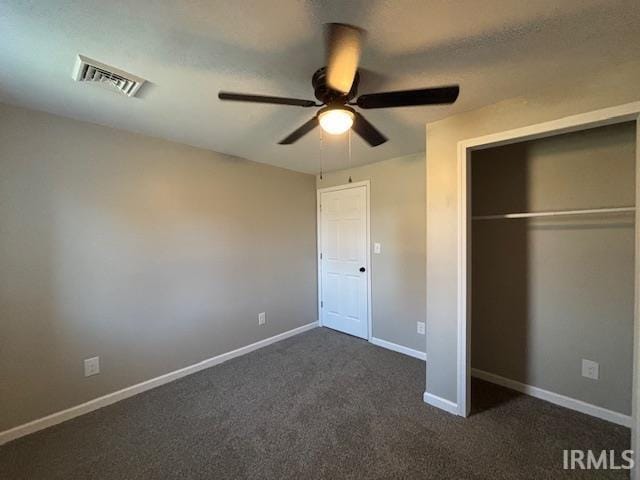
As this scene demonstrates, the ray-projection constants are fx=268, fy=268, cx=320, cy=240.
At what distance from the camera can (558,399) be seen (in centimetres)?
212

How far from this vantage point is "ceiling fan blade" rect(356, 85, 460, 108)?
1.19 meters

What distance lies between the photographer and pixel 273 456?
65.1 inches

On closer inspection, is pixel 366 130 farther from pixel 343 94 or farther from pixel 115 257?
pixel 115 257

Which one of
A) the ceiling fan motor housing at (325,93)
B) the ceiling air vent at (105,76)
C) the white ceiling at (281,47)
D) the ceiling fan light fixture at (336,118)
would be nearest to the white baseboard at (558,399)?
the white ceiling at (281,47)

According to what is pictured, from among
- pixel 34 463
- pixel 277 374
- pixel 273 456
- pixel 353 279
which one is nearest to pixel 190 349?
pixel 277 374

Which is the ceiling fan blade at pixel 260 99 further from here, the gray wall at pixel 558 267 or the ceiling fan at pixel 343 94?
the gray wall at pixel 558 267

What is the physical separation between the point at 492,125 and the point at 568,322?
1643 millimetres

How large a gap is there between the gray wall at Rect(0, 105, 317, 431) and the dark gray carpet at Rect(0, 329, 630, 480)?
1.20 feet

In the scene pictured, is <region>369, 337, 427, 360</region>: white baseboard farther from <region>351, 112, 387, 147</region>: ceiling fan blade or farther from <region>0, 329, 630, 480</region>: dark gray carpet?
<region>351, 112, 387, 147</region>: ceiling fan blade

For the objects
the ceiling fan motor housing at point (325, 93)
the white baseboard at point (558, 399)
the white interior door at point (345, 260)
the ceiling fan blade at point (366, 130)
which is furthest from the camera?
the white interior door at point (345, 260)

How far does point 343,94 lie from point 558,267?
7.15 ft

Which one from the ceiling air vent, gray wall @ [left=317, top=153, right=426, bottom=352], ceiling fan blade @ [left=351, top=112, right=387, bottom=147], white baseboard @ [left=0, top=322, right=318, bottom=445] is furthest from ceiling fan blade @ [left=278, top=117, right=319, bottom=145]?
white baseboard @ [left=0, top=322, right=318, bottom=445]

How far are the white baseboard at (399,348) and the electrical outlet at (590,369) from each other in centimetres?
125

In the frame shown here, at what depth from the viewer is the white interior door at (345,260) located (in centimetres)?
345
